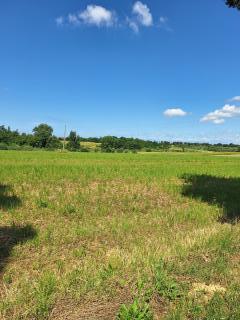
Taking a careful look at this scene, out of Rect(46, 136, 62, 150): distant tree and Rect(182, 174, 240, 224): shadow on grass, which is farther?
Rect(46, 136, 62, 150): distant tree

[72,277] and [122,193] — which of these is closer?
[72,277]

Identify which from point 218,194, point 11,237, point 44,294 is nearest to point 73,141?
point 218,194

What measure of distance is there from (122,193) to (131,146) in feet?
410

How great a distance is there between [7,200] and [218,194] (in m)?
8.59

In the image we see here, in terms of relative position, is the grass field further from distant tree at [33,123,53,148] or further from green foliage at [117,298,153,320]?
distant tree at [33,123,53,148]

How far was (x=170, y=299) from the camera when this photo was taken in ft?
17.0

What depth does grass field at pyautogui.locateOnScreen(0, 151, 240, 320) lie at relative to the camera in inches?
195

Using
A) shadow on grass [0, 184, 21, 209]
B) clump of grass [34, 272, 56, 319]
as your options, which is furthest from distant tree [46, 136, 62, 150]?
clump of grass [34, 272, 56, 319]

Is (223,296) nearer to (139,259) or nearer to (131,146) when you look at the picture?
(139,259)

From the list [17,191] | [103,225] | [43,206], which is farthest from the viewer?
[17,191]

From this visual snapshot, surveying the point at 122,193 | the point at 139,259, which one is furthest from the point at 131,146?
the point at 139,259

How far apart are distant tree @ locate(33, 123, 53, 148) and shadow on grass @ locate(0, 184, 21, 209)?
116 meters

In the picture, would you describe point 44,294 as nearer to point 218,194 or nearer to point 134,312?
point 134,312

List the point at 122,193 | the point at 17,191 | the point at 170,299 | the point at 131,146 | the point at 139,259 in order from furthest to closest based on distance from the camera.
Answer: the point at 131,146 → the point at 122,193 → the point at 17,191 → the point at 139,259 → the point at 170,299
